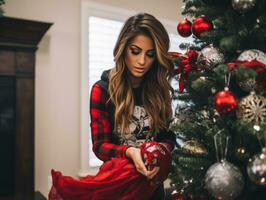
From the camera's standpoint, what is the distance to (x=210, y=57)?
0.99 metres

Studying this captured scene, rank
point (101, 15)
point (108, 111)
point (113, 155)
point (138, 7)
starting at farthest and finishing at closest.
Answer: point (138, 7)
point (101, 15)
point (108, 111)
point (113, 155)

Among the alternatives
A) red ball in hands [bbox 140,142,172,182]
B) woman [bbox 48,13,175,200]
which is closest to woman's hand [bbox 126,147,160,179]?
red ball in hands [bbox 140,142,172,182]

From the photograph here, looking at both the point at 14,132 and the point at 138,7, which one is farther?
the point at 138,7

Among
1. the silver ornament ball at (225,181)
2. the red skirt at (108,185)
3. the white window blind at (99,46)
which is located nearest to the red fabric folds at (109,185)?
the red skirt at (108,185)

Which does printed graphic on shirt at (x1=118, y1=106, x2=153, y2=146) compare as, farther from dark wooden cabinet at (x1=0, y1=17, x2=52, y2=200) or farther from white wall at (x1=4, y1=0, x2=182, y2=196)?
white wall at (x1=4, y1=0, x2=182, y2=196)

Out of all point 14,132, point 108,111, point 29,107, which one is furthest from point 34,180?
point 108,111

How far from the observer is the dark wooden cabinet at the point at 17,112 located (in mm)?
2197

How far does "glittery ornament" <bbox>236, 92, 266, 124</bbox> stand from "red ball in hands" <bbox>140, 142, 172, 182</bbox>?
31cm

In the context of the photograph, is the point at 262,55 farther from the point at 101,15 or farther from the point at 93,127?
the point at 101,15

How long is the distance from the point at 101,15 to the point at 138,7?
417mm

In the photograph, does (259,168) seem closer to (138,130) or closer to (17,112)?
(138,130)

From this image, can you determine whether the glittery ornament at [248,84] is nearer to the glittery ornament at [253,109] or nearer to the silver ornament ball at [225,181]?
the glittery ornament at [253,109]

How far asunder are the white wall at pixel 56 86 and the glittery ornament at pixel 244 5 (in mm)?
1798

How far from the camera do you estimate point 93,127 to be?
1.21 metres
